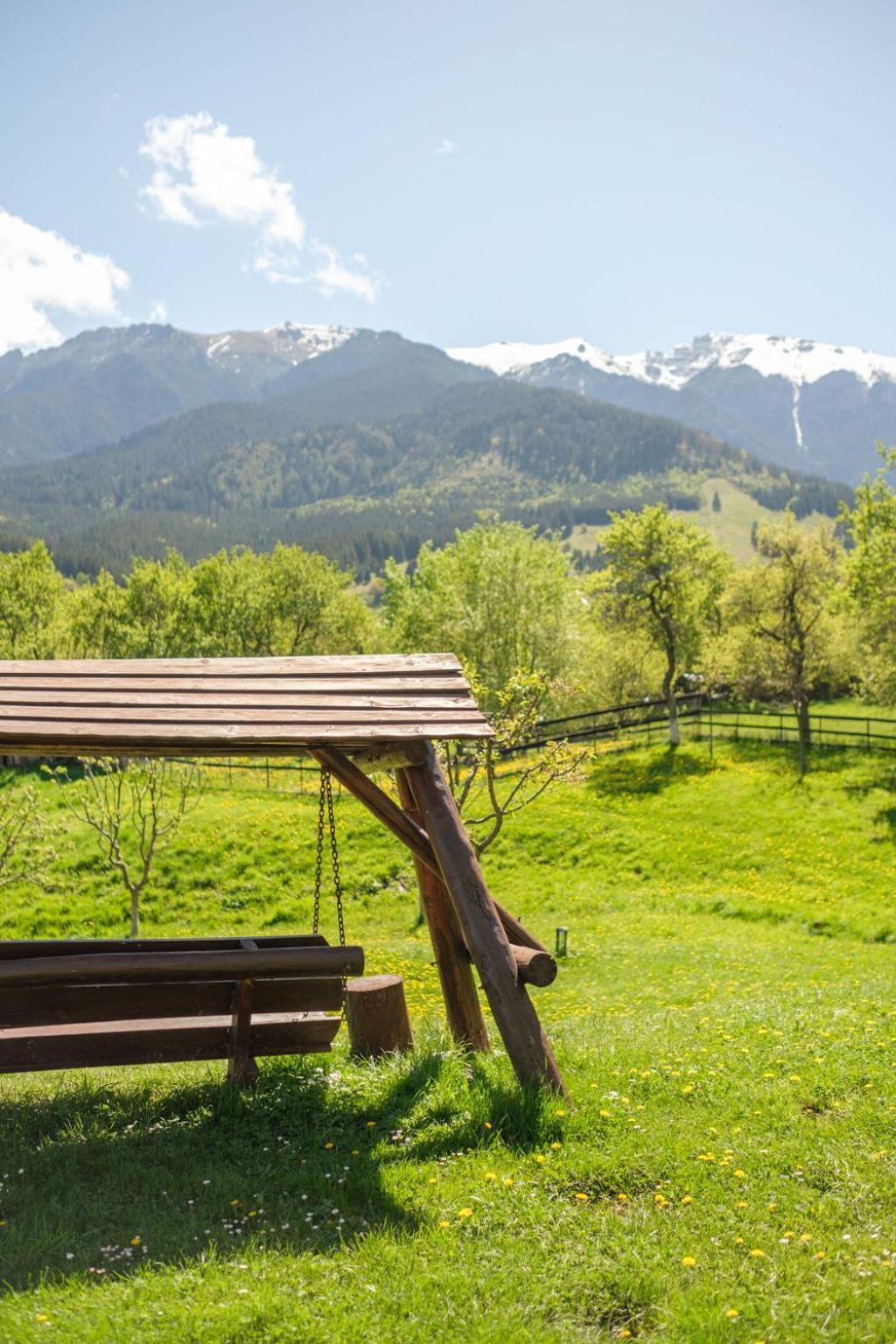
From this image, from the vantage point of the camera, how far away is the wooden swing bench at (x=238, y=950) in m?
7.73

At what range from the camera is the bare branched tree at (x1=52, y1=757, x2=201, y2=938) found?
21625 mm

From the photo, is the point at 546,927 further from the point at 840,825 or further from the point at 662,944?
the point at 840,825

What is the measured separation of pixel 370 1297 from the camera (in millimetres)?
5223

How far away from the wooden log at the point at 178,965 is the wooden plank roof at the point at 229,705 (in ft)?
5.91

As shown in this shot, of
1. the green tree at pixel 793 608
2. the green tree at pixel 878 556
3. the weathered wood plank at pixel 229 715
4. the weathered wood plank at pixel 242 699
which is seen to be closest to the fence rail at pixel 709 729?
the green tree at pixel 793 608

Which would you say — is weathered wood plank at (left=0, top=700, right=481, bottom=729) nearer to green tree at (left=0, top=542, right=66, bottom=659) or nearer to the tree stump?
the tree stump

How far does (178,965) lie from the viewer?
7.82m

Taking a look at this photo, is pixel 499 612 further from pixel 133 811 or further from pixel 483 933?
pixel 483 933

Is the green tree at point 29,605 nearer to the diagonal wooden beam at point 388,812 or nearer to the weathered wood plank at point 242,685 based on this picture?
the weathered wood plank at point 242,685

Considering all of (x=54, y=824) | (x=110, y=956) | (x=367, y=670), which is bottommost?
(x=54, y=824)

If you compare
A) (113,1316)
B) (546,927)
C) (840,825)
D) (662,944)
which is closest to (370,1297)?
(113,1316)

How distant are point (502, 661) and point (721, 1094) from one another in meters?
37.5

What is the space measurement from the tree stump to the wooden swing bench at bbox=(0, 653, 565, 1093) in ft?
1.68

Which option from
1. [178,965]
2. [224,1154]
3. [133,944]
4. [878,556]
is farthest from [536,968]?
[878,556]
